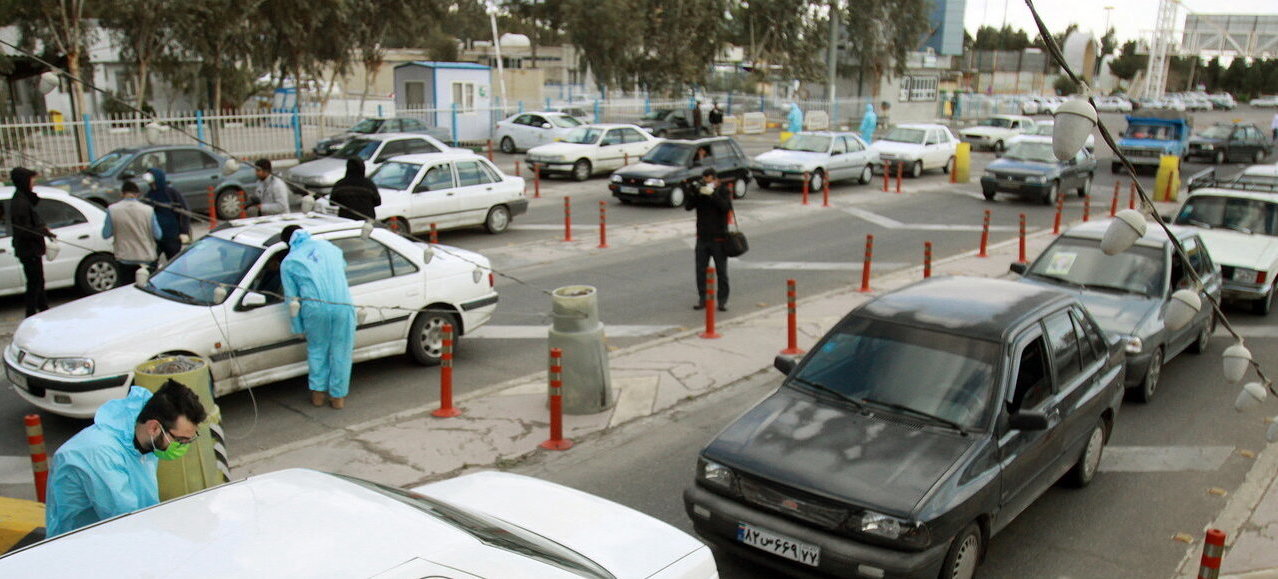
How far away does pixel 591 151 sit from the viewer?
25.6 meters

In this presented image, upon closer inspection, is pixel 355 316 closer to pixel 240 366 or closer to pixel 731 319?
pixel 240 366

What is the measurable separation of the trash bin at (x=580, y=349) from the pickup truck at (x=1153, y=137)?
27155mm

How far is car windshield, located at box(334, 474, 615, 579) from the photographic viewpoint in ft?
11.8

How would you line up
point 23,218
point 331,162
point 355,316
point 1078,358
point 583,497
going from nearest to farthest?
point 583,497
point 1078,358
point 355,316
point 23,218
point 331,162

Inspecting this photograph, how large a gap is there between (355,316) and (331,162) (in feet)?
38.5

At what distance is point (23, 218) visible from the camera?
10.6m

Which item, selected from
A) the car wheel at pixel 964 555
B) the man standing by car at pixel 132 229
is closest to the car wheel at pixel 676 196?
the man standing by car at pixel 132 229

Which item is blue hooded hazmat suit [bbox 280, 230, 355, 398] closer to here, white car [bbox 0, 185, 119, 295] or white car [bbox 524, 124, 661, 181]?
white car [bbox 0, 185, 119, 295]

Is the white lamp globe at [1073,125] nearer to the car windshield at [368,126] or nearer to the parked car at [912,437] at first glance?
the parked car at [912,437]

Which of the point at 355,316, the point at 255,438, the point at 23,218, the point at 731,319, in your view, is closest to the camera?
the point at 255,438

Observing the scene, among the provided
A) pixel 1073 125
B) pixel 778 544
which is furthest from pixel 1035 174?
pixel 778 544

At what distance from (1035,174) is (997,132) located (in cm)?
1725

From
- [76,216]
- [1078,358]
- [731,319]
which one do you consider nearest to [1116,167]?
[731,319]

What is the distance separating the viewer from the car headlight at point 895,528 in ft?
16.8
